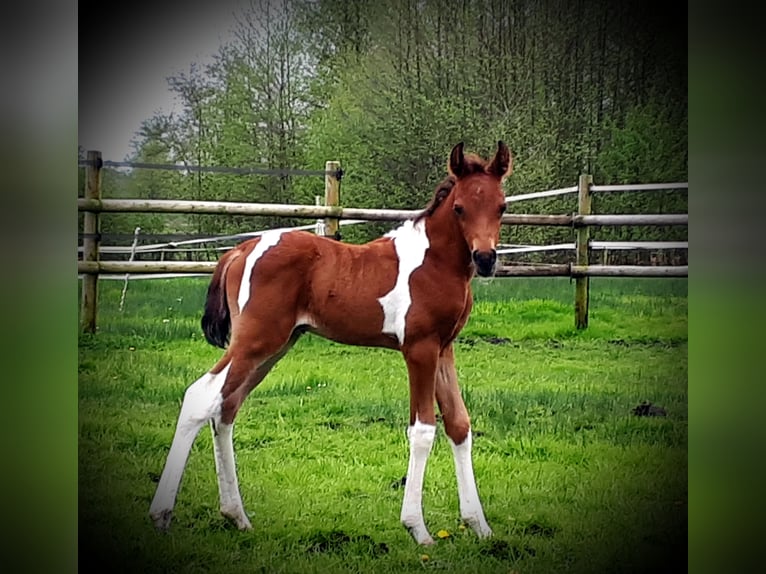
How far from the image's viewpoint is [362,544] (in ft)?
10.2

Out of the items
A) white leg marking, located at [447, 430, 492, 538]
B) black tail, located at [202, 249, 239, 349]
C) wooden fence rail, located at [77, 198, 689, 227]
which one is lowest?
white leg marking, located at [447, 430, 492, 538]

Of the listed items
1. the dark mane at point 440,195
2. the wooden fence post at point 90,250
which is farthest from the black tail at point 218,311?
the dark mane at point 440,195

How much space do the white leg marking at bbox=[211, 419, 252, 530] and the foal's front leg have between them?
57 centimetres

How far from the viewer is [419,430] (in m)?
3.06

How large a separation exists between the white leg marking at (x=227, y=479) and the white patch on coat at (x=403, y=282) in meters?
0.68

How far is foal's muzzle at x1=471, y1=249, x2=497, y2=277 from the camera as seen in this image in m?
2.96

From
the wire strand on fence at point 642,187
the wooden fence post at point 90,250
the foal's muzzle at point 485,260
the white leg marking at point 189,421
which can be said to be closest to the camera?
the foal's muzzle at point 485,260

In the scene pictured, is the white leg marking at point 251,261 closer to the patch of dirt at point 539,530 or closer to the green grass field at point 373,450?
the green grass field at point 373,450

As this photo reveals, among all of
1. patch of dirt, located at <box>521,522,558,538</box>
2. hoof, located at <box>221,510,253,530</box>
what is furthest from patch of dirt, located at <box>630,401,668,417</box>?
hoof, located at <box>221,510,253,530</box>

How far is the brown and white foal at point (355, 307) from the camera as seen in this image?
3.04m

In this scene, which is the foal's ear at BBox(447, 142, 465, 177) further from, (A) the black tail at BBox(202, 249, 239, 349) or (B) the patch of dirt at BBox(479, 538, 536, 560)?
(B) the patch of dirt at BBox(479, 538, 536, 560)

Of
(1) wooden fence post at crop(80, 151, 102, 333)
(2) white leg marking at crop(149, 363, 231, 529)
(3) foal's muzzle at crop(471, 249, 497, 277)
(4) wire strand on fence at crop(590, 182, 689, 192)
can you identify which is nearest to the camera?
(3) foal's muzzle at crop(471, 249, 497, 277)

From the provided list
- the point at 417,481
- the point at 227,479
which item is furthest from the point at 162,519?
the point at 417,481

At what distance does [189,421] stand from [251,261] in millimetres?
597
